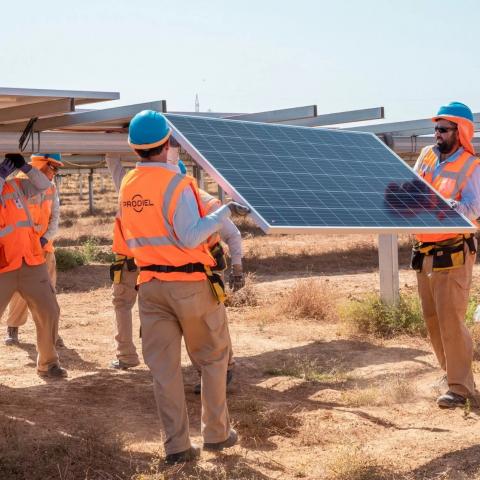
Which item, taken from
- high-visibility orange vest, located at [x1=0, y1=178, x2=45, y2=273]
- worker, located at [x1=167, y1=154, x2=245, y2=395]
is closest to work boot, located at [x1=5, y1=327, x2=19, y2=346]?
high-visibility orange vest, located at [x1=0, y1=178, x2=45, y2=273]

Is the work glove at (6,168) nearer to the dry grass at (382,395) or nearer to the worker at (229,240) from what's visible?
the worker at (229,240)

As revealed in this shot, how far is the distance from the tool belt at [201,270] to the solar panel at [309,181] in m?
0.46

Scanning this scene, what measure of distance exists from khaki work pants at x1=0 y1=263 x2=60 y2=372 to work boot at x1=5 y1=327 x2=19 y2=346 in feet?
6.21

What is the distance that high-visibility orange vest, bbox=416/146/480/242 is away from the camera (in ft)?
24.3

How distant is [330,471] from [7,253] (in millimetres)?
3683

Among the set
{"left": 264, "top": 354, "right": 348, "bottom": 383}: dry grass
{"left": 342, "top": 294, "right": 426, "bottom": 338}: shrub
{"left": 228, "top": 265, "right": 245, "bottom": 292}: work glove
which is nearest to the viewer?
{"left": 228, "top": 265, "right": 245, "bottom": 292}: work glove

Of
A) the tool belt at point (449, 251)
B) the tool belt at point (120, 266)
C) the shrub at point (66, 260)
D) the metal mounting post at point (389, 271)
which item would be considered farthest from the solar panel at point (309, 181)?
the shrub at point (66, 260)

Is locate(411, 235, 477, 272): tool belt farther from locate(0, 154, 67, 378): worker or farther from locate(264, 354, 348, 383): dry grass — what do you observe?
locate(0, 154, 67, 378): worker

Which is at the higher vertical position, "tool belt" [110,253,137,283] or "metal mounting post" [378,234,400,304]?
"tool belt" [110,253,137,283]

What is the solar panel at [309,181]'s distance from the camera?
21.3 feet

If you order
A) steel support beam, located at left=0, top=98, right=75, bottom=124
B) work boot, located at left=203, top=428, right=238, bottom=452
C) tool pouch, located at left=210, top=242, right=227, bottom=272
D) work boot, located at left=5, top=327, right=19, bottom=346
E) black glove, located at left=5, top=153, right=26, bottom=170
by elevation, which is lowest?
work boot, located at left=203, top=428, right=238, bottom=452

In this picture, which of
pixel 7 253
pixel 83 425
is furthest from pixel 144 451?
pixel 7 253

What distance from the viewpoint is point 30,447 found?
5.90 m

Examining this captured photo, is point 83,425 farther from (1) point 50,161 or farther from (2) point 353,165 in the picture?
(1) point 50,161
